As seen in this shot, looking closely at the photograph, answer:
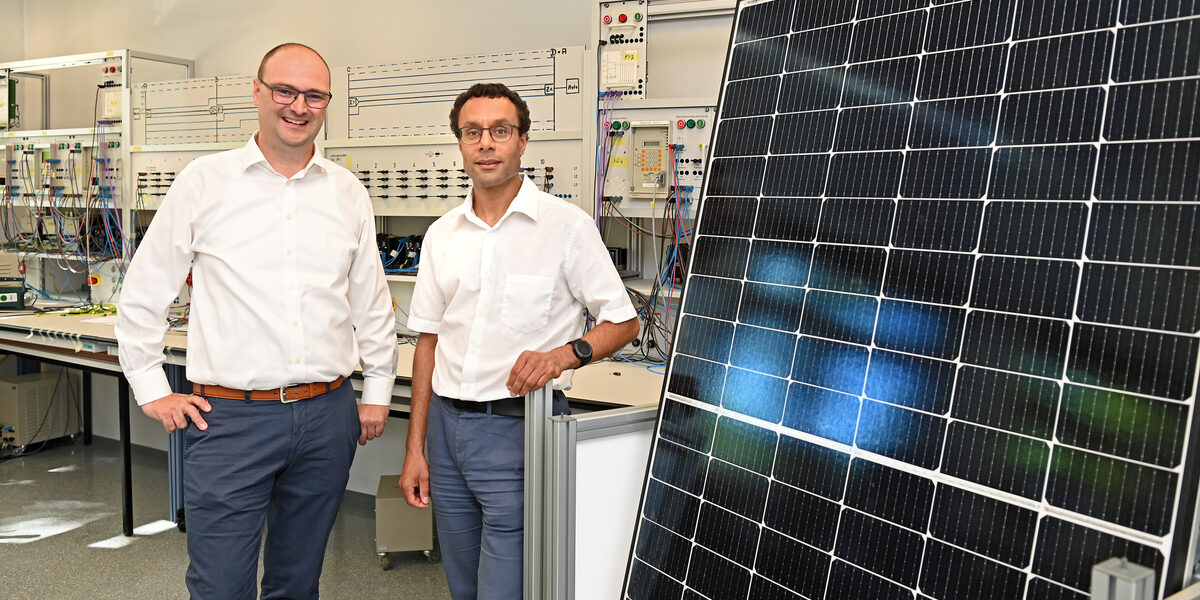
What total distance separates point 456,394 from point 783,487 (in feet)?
2.22

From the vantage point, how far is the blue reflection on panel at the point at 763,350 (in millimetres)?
1427

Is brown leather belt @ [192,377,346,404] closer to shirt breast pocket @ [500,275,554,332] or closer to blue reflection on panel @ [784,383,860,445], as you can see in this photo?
shirt breast pocket @ [500,275,554,332]

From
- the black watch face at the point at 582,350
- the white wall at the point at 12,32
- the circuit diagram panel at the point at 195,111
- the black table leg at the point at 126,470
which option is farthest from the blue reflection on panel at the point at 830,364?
the white wall at the point at 12,32

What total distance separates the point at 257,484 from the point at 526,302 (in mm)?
760

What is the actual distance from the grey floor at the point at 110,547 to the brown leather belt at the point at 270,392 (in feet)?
4.44

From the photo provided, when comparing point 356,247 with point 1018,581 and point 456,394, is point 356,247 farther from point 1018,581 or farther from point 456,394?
point 1018,581

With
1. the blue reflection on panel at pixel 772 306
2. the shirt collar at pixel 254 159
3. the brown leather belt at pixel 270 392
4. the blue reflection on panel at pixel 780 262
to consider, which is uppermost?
the shirt collar at pixel 254 159

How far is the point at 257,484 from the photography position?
1990 millimetres

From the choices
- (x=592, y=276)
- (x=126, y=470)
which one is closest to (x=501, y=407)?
(x=592, y=276)

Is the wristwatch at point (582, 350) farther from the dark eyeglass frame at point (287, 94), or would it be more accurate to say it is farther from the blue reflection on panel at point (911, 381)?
the dark eyeglass frame at point (287, 94)

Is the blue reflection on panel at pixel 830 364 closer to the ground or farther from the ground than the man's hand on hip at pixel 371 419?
farther from the ground

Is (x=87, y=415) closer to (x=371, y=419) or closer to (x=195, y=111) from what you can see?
(x=195, y=111)

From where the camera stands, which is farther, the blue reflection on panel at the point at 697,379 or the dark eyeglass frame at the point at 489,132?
the dark eyeglass frame at the point at 489,132

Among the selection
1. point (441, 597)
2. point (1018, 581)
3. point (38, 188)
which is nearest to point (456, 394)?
point (1018, 581)
